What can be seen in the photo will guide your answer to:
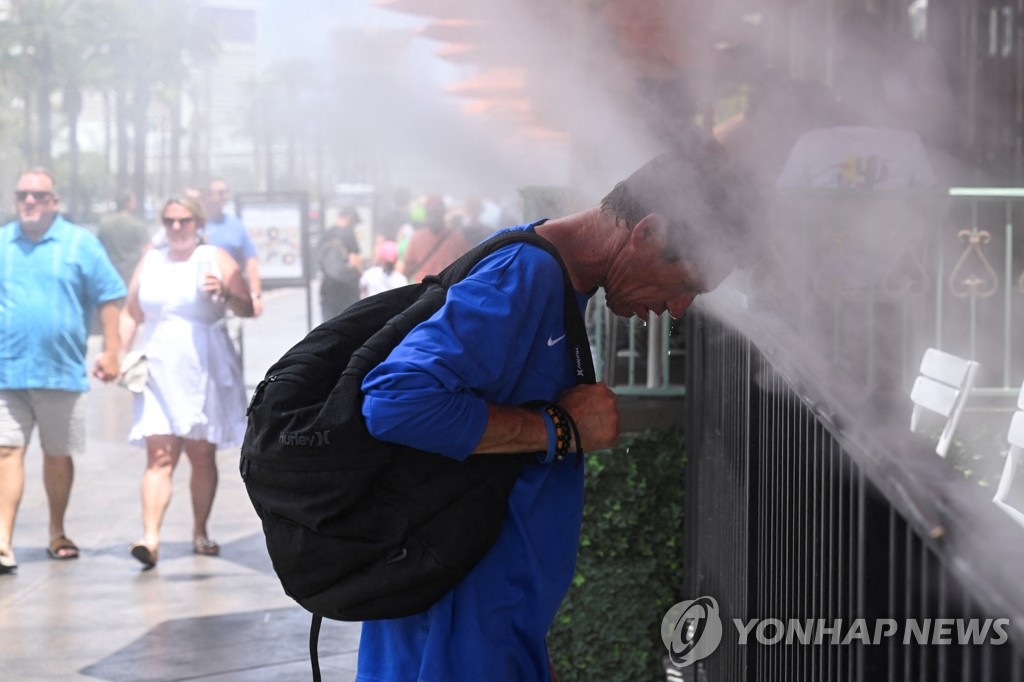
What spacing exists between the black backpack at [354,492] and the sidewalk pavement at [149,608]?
2889 millimetres

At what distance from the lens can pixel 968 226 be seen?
5840 millimetres

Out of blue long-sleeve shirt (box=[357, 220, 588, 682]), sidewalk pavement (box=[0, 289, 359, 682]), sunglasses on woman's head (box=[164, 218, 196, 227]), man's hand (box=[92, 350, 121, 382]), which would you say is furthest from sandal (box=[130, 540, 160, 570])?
blue long-sleeve shirt (box=[357, 220, 588, 682])

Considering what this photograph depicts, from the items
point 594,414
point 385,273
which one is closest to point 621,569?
point 594,414

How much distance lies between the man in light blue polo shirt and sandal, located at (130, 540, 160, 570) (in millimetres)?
476

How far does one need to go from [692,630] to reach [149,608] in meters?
2.86

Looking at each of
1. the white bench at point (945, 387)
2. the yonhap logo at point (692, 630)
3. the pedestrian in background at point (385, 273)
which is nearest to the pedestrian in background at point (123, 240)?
the pedestrian in background at point (385, 273)

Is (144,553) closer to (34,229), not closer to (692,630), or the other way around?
(34,229)

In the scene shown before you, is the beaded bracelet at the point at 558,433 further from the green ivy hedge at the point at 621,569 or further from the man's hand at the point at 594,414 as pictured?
the green ivy hedge at the point at 621,569

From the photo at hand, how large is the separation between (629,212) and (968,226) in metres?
3.93

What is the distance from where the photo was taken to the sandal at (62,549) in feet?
22.9

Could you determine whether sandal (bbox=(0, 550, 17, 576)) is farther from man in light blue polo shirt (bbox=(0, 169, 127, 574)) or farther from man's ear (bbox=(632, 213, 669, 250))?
man's ear (bbox=(632, 213, 669, 250))

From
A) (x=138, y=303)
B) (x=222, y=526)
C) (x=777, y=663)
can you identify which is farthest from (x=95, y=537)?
(x=777, y=663)

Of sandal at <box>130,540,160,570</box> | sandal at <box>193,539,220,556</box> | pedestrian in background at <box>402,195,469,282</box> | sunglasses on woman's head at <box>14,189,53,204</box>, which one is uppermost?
sunglasses on woman's head at <box>14,189,53,204</box>

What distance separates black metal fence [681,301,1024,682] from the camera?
1.29 metres
